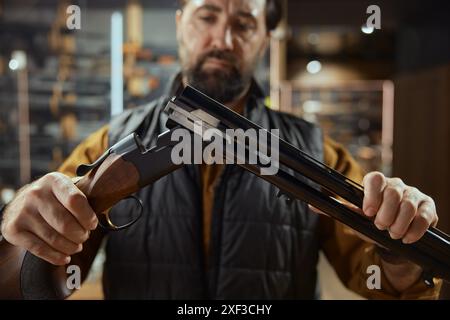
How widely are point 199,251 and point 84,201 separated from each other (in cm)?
26

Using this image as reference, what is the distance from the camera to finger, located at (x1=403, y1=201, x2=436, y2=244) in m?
0.49

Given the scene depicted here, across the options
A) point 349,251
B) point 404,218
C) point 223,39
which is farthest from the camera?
point 349,251

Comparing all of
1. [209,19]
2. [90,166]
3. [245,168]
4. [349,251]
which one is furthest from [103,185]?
[349,251]

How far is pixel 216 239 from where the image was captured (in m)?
0.70

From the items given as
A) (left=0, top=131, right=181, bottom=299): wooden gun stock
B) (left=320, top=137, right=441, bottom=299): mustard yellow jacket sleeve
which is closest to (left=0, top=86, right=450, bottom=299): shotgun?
(left=0, top=131, right=181, bottom=299): wooden gun stock

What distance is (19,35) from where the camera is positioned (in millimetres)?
1208

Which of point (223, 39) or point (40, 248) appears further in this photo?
point (223, 39)

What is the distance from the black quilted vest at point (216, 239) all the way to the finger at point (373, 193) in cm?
21

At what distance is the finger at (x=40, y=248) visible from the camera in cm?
51

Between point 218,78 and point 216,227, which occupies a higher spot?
point 218,78

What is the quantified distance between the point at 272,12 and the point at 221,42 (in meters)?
0.11

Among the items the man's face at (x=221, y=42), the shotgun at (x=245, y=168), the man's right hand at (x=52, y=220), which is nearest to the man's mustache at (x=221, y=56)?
the man's face at (x=221, y=42)

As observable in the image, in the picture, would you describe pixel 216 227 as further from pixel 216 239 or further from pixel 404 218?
pixel 404 218
